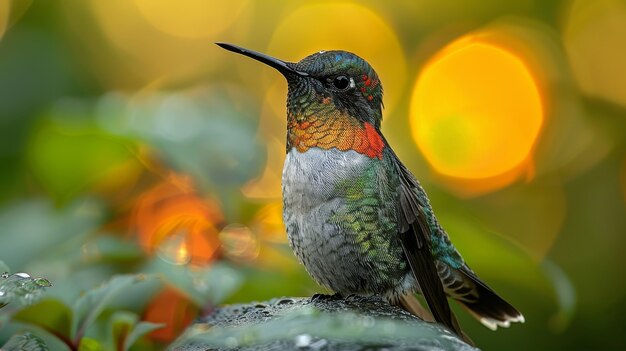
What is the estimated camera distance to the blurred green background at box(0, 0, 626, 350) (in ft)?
7.54

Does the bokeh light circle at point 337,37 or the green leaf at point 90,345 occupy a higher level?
the bokeh light circle at point 337,37

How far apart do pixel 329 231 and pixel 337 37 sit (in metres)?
4.31

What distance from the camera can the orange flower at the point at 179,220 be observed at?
98.6 inches

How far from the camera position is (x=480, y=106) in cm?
586

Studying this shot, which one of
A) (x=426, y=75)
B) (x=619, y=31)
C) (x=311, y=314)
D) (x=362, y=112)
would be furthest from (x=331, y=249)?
(x=619, y=31)

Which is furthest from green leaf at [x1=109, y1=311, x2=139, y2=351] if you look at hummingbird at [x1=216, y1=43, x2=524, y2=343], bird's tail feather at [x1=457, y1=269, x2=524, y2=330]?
bird's tail feather at [x1=457, y1=269, x2=524, y2=330]

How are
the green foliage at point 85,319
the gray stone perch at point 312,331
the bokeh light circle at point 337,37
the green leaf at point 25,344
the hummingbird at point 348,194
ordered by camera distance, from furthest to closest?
the bokeh light circle at point 337,37
the hummingbird at point 348,194
the green foliage at point 85,319
the green leaf at point 25,344
the gray stone perch at point 312,331

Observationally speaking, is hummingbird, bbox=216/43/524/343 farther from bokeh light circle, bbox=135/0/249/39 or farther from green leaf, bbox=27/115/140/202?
bokeh light circle, bbox=135/0/249/39

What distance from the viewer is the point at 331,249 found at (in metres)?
2.38

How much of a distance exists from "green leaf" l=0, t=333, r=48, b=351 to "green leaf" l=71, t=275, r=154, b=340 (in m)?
0.12

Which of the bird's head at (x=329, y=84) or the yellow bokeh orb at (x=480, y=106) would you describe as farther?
the yellow bokeh orb at (x=480, y=106)

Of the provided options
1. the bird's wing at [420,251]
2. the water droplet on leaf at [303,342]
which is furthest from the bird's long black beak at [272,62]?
the water droplet on leaf at [303,342]

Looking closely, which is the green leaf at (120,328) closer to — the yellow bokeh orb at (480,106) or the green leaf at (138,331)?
the green leaf at (138,331)

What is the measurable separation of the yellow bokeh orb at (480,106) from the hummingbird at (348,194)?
259cm
